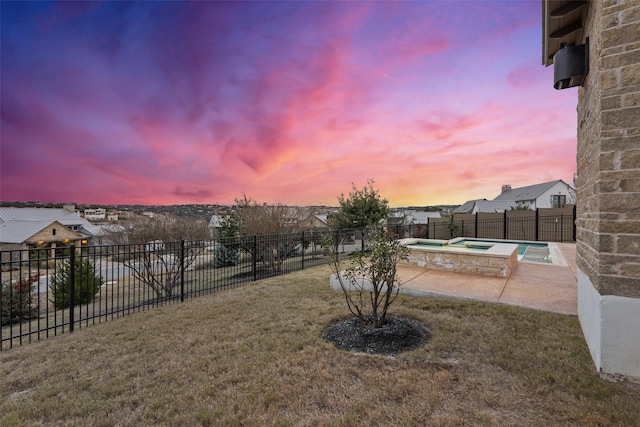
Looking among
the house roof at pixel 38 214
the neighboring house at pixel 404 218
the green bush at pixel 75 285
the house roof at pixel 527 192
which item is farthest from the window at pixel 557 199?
the house roof at pixel 38 214

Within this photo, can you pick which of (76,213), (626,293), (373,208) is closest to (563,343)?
(626,293)

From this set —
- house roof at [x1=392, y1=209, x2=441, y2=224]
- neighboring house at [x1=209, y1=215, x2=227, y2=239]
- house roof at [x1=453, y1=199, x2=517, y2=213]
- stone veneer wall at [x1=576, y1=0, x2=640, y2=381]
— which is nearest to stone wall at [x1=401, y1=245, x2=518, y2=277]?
stone veneer wall at [x1=576, y1=0, x2=640, y2=381]

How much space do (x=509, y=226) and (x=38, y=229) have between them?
3841 cm

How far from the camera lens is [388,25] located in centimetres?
805

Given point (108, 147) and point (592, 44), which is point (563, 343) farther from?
point (108, 147)

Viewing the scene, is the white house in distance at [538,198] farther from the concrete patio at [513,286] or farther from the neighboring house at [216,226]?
the neighboring house at [216,226]

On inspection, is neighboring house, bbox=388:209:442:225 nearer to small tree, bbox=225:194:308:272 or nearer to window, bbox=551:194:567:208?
small tree, bbox=225:194:308:272

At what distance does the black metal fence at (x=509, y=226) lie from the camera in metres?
14.4

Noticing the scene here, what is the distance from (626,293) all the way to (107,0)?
11.1m

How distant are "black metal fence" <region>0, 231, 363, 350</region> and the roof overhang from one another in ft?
19.6

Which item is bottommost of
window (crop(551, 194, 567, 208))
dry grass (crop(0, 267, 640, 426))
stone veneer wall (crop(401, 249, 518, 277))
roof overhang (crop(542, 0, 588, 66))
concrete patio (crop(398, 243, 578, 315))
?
dry grass (crop(0, 267, 640, 426))

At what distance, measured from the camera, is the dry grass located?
215 centimetres

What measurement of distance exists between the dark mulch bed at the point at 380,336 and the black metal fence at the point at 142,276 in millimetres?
3928

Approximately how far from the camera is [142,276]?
288 inches
